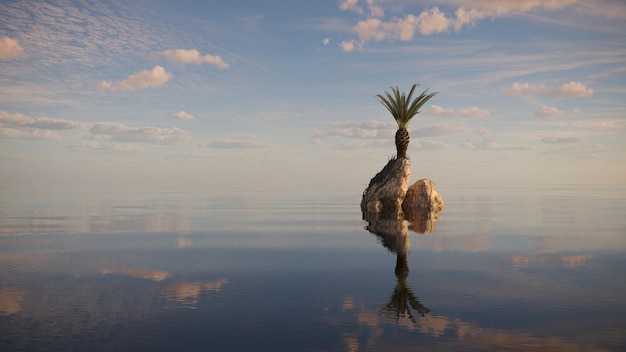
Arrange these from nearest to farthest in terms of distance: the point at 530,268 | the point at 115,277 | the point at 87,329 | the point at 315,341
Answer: the point at 315,341 → the point at 87,329 → the point at 115,277 → the point at 530,268

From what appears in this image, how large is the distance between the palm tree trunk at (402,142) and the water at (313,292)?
59.4ft

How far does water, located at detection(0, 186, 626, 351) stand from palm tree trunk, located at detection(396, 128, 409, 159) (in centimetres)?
1812

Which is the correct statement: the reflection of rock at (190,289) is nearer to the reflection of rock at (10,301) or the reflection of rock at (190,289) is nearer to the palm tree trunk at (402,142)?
the reflection of rock at (10,301)

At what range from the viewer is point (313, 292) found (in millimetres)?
13297

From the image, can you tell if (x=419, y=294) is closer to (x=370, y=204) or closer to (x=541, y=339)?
(x=541, y=339)

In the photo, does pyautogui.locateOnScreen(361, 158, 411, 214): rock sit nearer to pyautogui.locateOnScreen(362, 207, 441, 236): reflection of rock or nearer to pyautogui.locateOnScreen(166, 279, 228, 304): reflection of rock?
pyautogui.locateOnScreen(362, 207, 441, 236): reflection of rock

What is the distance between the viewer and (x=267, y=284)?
47.0ft

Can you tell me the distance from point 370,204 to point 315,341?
3563 centimetres

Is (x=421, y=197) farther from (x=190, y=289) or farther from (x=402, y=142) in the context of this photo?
(x=190, y=289)

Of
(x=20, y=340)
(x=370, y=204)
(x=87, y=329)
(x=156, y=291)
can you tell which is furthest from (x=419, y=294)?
(x=370, y=204)

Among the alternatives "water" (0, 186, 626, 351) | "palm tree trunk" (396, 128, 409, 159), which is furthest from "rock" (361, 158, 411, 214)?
"water" (0, 186, 626, 351)

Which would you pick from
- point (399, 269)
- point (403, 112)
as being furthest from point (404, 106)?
point (399, 269)

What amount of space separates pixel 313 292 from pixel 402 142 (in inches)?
1266

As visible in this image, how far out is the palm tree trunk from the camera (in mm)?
44025
